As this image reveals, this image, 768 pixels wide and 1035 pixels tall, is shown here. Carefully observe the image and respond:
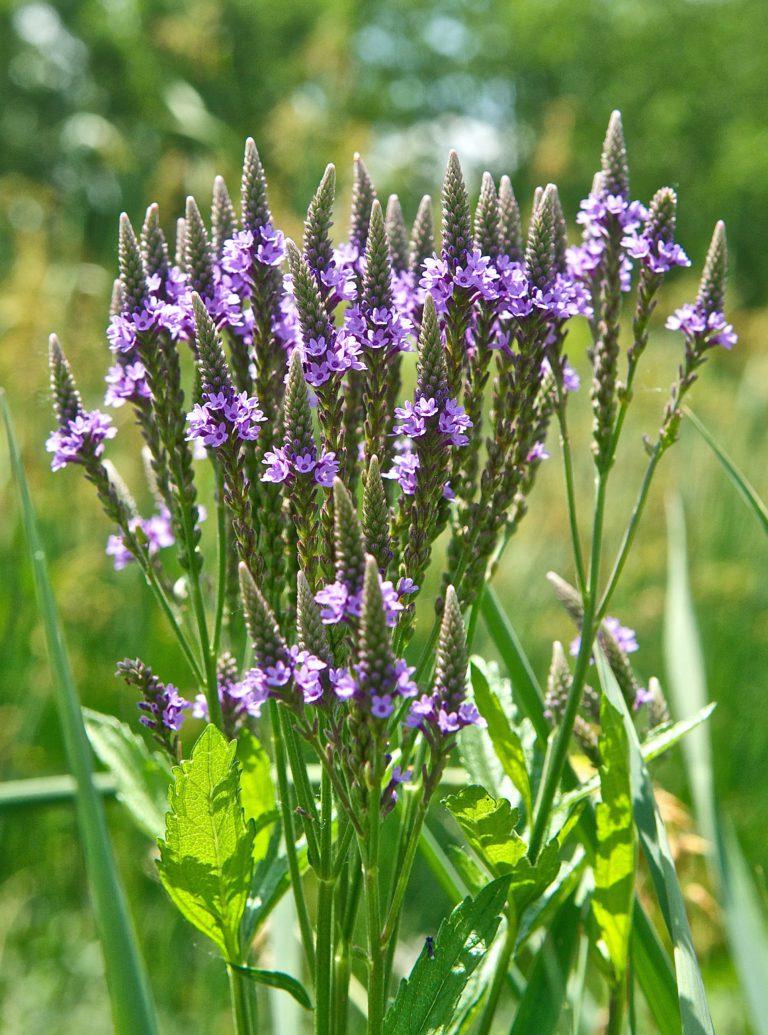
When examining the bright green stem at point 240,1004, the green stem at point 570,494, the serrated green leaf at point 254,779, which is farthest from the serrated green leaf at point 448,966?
the green stem at point 570,494

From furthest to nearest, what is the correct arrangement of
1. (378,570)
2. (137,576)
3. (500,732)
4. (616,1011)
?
(137,576), (616,1011), (500,732), (378,570)

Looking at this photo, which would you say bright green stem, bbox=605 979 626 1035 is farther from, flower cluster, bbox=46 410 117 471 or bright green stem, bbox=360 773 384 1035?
flower cluster, bbox=46 410 117 471

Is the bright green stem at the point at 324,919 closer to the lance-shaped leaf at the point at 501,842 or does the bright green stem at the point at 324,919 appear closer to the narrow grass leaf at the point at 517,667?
the lance-shaped leaf at the point at 501,842

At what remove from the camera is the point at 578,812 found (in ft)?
4.80

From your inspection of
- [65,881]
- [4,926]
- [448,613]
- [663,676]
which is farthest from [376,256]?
[663,676]

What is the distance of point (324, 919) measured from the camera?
1.26 meters

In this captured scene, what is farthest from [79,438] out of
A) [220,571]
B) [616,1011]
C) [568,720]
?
[616,1011]

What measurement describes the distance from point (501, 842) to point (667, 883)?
0.25 metres

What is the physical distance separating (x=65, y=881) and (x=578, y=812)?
310 centimetres

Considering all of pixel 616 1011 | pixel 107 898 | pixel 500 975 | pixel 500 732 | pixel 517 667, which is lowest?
pixel 616 1011

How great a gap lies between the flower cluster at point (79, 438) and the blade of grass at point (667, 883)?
80 centimetres

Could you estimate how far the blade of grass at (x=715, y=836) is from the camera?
4.62 ft

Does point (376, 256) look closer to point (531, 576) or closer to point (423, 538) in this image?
point (423, 538)

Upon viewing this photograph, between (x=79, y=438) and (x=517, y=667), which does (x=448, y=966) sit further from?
(x=79, y=438)
